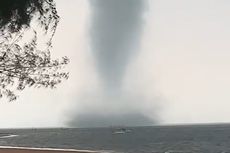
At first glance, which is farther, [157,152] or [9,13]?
[157,152]

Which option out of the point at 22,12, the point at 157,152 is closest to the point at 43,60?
the point at 22,12

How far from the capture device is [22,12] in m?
15.0

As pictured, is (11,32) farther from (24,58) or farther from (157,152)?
(157,152)

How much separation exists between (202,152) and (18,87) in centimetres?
6311

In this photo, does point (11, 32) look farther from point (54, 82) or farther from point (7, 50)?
point (54, 82)

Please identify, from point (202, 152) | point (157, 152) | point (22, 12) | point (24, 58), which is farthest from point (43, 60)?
point (202, 152)

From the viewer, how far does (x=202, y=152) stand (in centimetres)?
7588

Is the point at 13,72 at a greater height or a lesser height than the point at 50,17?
lesser

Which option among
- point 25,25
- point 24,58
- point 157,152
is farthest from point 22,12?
point 157,152

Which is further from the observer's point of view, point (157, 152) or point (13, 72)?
point (157, 152)

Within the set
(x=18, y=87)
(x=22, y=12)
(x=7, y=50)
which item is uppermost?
(x=22, y=12)

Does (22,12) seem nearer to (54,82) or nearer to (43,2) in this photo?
(43,2)

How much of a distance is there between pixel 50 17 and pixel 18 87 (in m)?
2.23

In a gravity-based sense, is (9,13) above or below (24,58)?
above
